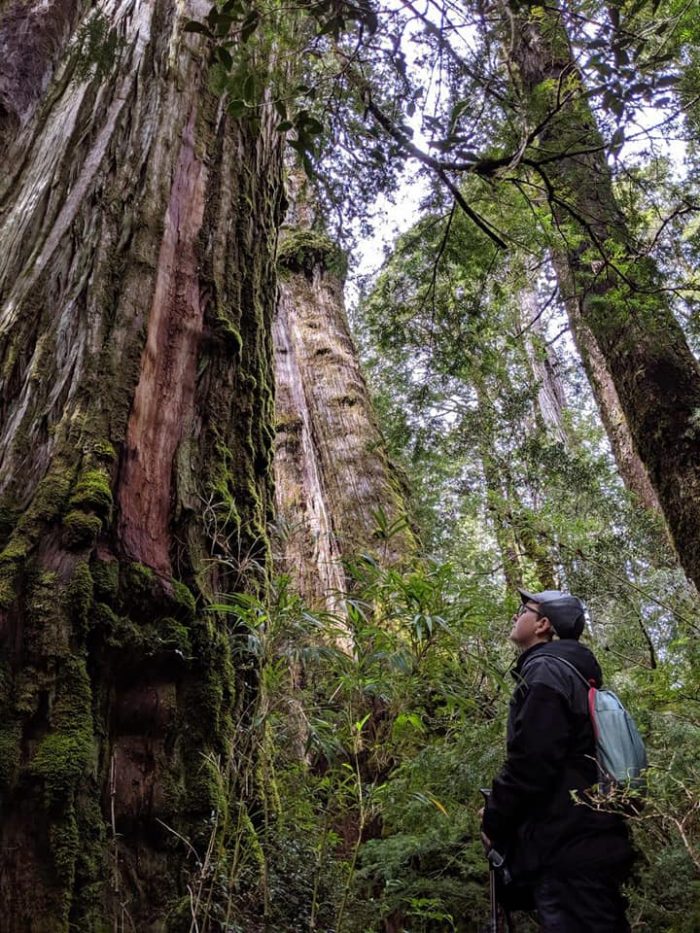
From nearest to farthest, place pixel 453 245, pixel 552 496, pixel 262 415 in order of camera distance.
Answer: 1. pixel 262 415
2. pixel 453 245
3. pixel 552 496

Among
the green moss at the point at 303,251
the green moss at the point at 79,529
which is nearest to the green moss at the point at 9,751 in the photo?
the green moss at the point at 79,529

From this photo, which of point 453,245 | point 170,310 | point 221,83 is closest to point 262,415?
point 170,310

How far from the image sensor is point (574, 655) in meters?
2.96

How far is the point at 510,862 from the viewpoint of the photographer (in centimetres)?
276

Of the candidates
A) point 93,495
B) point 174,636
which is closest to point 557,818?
point 174,636

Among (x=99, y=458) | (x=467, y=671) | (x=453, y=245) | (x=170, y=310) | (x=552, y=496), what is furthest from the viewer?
(x=552, y=496)

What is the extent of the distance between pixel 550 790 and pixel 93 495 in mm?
1947

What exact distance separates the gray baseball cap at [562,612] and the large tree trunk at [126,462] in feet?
4.30

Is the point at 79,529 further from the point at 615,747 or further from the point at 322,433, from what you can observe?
the point at 322,433

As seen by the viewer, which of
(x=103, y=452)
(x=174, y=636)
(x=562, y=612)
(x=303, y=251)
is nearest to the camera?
(x=174, y=636)

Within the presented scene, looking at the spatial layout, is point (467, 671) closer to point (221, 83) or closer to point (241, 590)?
point (241, 590)

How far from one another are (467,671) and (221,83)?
288 cm

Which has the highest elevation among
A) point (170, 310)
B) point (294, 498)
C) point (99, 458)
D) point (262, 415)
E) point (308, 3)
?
point (308, 3)

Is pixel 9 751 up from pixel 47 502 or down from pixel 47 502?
down
